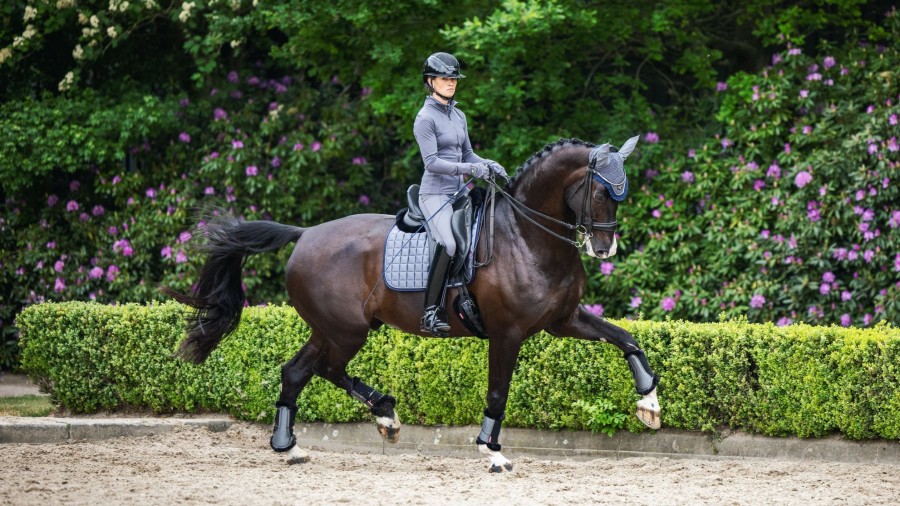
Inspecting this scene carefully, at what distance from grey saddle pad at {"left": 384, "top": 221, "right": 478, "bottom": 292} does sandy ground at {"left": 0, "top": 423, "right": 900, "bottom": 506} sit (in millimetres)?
1283

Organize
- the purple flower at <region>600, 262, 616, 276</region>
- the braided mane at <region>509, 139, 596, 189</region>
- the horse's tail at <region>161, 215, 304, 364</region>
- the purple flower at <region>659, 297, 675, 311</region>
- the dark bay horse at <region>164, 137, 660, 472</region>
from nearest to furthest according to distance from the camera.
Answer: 1. the dark bay horse at <region>164, 137, 660, 472</region>
2. the braided mane at <region>509, 139, 596, 189</region>
3. the horse's tail at <region>161, 215, 304, 364</region>
4. the purple flower at <region>659, 297, 675, 311</region>
5. the purple flower at <region>600, 262, 616, 276</region>

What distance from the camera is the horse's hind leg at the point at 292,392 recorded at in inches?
310

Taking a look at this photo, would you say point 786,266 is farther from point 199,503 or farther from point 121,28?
point 121,28

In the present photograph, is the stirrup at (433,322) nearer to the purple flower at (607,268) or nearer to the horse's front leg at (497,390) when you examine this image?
the horse's front leg at (497,390)

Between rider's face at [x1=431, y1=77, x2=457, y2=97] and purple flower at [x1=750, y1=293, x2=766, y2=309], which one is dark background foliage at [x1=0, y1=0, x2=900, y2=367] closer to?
purple flower at [x1=750, y1=293, x2=766, y2=309]

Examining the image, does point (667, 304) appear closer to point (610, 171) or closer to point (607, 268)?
point (607, 268)

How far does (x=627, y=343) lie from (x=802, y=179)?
15.3ft

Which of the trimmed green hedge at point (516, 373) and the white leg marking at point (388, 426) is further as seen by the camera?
the white leg marking at point (388, 426)

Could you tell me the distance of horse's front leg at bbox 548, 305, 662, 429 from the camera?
712cm

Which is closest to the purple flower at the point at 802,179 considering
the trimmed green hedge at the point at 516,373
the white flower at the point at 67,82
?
the trimmed green hedge at the point at 516,373

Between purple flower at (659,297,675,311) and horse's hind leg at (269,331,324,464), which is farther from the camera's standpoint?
purple flower at (659,297,675,311)

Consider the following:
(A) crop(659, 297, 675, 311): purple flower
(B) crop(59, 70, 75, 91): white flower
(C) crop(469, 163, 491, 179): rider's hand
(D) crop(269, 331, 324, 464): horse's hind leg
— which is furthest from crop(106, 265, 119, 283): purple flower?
(C) crop(469, 163, 491, 179): rider's hand

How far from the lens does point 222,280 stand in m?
→ 8.30

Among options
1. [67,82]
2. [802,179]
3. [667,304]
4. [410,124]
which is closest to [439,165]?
[667,304]
